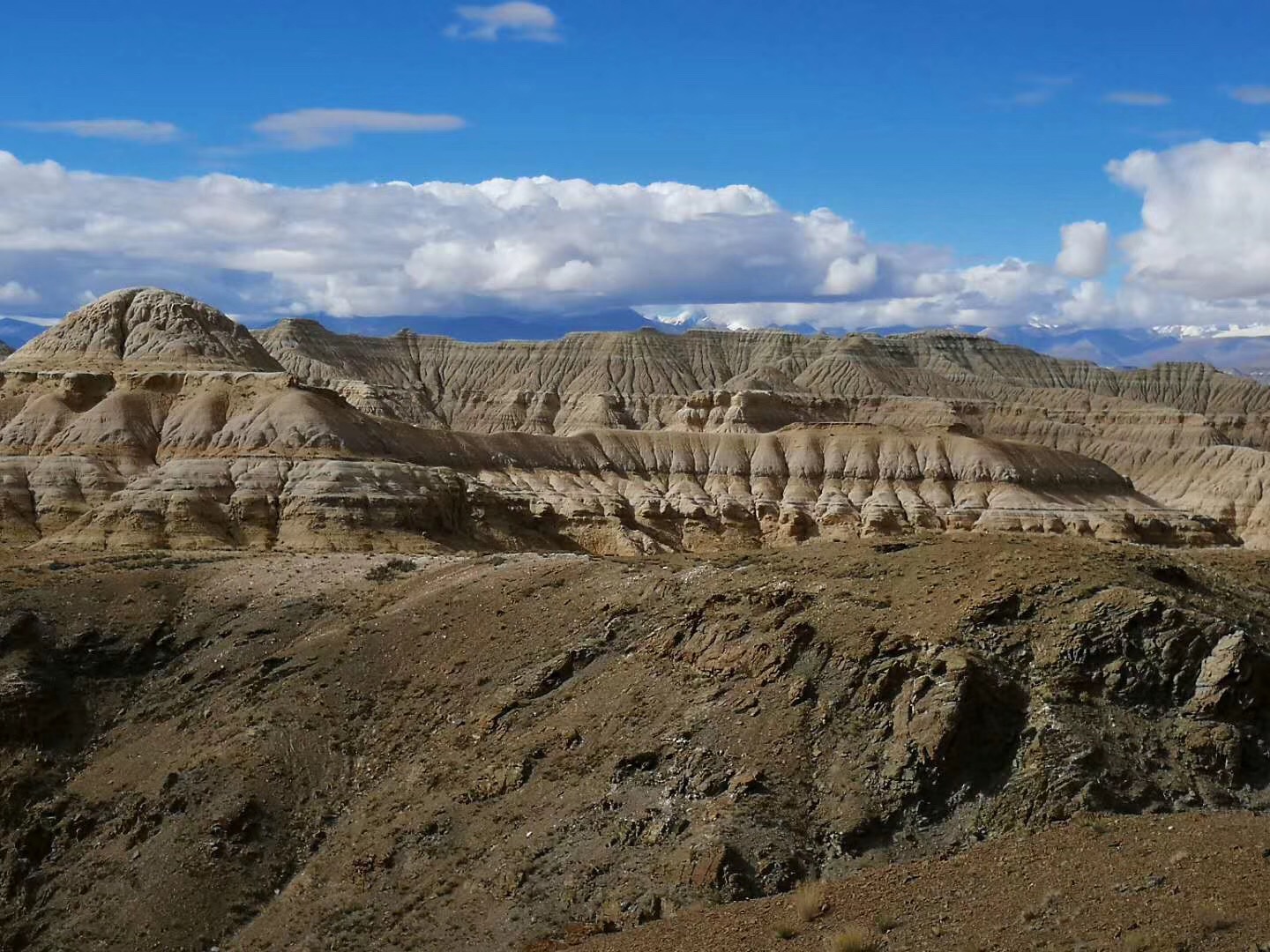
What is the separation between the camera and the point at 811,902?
2109 centimetres

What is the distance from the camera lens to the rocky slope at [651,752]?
75.3ft

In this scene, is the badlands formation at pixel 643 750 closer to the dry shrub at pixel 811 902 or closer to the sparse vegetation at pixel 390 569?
the dry shrub at pixel 811 902

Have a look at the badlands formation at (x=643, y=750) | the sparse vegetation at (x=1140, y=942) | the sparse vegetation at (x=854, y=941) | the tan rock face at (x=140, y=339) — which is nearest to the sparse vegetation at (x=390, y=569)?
the badlands formation at (x=643, y=750)

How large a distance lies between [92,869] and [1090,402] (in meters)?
172

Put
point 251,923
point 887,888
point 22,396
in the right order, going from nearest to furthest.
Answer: point 887,888 < point 251,923 < point 22,396

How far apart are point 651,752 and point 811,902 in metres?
5.82

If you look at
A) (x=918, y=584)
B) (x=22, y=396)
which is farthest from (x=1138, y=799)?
(x=22, y=396)

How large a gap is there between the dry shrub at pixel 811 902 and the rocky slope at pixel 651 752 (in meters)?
0.53

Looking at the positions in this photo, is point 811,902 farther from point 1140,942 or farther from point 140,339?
point 140,339

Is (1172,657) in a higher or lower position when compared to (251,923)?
higher

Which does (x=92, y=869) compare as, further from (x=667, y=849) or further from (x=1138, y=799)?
(x=1138, y=799)

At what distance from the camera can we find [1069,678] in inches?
978

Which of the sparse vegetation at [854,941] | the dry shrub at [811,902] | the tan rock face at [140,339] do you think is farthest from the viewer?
the tan rock face at [140,339]

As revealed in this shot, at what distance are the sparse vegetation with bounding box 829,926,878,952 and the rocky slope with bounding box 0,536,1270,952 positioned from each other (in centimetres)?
39
